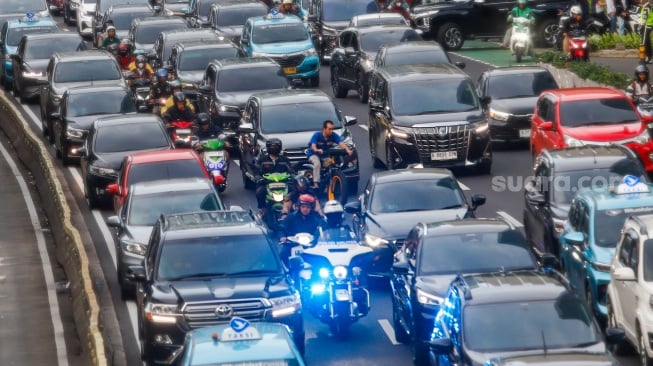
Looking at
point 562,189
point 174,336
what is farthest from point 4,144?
point 174,336

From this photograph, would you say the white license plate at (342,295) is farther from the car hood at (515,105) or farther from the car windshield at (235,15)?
the car windshield at (235,15)

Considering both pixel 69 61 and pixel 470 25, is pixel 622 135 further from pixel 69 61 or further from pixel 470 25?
pixel 470 25

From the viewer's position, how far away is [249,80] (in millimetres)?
35719

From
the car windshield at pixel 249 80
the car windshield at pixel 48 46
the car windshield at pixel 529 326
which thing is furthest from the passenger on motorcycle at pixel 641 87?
the car windshield at pixel 529 326

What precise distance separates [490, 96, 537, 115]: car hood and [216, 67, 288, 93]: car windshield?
4783 mm

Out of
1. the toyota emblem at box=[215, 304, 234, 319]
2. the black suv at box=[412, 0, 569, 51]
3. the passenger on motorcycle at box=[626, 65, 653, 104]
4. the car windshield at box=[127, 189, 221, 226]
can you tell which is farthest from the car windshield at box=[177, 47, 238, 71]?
the toyota emblem at box=[215, 304, 234, 319]

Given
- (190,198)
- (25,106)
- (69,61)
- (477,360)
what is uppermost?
(477,360)

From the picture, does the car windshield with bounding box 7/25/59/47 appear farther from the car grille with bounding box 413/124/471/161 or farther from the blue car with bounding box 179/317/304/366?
the blue car with bounding box 179/317/304/366

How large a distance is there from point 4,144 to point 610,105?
667 inches

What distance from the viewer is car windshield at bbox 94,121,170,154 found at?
99.5 ft

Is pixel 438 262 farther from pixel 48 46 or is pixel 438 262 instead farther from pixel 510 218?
pixel 48 46

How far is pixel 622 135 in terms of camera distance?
28562mm

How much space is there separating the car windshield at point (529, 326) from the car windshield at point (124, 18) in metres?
37.7

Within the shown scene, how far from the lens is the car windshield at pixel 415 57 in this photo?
125 ft
